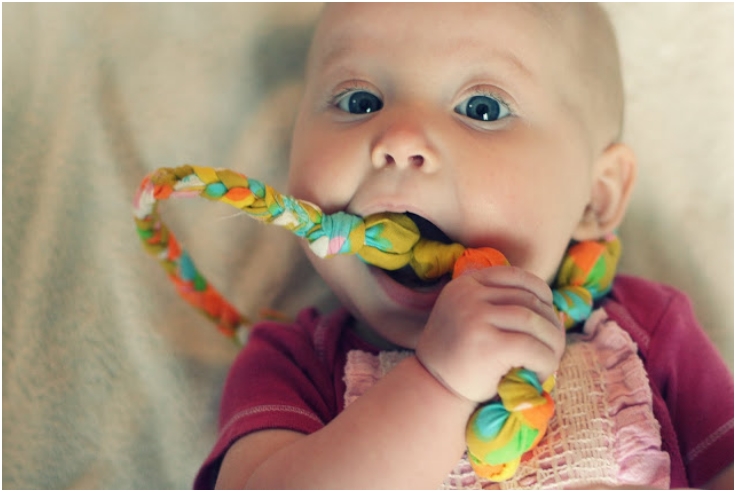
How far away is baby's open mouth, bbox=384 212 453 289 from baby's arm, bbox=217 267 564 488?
6.3 inches

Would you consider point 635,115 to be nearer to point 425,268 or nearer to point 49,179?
point 425,268

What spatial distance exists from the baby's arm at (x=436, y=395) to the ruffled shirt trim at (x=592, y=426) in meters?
0.14

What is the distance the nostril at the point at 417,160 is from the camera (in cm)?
92

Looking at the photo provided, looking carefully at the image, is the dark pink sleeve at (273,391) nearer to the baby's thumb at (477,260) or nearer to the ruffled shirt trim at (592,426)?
the ruffled shirt trim at (592,426)

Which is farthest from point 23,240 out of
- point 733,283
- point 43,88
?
point 733,283

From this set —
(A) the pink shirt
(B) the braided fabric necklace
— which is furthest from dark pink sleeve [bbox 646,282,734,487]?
(B) the braided fabric necklace

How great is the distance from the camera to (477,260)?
0.89 metres

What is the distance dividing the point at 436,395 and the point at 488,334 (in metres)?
0.09

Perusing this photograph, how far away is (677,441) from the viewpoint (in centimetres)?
101

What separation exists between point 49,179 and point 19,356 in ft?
0.97

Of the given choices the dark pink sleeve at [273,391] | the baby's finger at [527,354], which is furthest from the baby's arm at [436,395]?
the dark pink sleeve at [273,391]

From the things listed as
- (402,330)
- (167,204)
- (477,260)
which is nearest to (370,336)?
(402,330)

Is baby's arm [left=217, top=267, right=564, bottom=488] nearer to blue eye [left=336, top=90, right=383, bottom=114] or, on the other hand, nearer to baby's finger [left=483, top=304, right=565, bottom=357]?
baby's finger [left=483, top=304, right=565, bottom=357]

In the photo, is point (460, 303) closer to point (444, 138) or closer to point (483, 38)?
point (444, 138)
